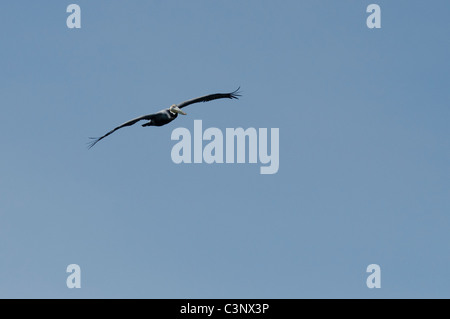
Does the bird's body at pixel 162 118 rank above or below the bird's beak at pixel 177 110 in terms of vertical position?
below

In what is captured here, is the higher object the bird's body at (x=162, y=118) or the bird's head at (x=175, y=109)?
the bird's head at (x=175, y=109)

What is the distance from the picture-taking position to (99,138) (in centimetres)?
5372

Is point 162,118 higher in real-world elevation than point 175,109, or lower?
lower

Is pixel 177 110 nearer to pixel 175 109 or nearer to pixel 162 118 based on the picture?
pixel 175 109

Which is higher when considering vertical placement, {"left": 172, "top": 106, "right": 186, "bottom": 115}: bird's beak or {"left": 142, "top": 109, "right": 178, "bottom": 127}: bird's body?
{"left": 172, "top": 106, "right": 186, "bottom": 115}: bird's beak

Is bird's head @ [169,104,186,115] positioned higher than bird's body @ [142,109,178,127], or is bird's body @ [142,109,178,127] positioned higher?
bird's head @ [169,104,186,115]

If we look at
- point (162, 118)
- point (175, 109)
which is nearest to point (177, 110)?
point (175, 109)
